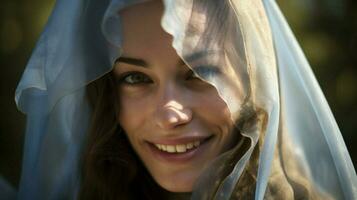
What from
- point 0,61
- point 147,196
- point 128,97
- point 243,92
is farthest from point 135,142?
point 0,61

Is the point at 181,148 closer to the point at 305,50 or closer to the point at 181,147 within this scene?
the point at 181,147

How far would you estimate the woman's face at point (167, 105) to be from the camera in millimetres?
1652

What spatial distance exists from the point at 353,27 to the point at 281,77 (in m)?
1.45

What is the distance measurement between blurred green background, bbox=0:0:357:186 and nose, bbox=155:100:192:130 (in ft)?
4.30

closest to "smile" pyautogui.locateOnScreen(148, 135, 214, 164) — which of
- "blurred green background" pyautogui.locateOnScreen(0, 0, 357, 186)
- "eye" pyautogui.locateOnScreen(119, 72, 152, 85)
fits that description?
"eye" pyautogui.locateOnScreen(119, 72, 152, 85)

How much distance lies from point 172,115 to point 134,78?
20 centimetres

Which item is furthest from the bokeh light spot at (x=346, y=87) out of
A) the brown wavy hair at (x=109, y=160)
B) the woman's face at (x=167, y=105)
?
the woman's face at (x=167, y=105)

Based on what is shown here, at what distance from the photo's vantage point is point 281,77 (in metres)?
1.61

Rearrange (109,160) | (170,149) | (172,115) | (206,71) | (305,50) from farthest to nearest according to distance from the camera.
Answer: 1. (305,50)
2. (109,160)
3. (170,149)
4. (172,115)
5. (206,71)

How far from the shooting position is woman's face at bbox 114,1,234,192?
1.65 m

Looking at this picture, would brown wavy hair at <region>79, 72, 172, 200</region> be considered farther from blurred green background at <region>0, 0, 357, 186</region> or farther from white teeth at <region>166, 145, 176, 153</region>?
blurred green background at <region>0, 0, 357, 186</region>

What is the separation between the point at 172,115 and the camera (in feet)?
5.32

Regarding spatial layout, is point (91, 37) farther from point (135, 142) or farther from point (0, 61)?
point (0, 61)

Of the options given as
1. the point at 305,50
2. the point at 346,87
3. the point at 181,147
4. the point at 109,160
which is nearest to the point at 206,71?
the point at 181,147
